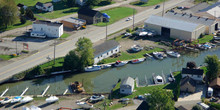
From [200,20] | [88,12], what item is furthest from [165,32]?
[88,12]

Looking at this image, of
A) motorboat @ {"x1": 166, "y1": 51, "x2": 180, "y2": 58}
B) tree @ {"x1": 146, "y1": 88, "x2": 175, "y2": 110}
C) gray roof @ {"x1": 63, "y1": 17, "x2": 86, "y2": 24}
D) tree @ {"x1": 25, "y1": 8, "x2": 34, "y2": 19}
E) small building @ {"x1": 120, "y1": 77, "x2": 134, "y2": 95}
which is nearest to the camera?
tree @ {"x1": 146, "y1": 88, "x2": 175, "y2": 110}

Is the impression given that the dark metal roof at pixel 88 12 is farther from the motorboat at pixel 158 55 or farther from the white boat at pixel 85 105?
the white boat at pixel 85 105

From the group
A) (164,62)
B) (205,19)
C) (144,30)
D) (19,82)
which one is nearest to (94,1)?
(144,30)

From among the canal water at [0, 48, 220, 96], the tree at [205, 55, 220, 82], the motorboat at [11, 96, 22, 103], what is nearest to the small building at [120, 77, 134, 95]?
the canal water at [0, 48, 220, 96]

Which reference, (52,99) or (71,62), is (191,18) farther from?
(52,99)

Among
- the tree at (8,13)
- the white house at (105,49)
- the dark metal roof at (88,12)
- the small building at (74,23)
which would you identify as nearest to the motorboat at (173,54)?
the white house at (105,49)

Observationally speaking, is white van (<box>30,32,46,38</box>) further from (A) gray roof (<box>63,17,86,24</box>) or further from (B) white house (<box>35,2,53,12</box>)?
(B) white house (<box>35,2,53,12</box>)
